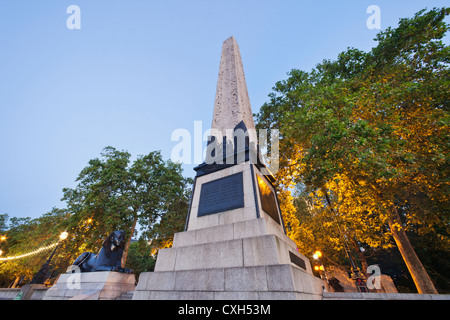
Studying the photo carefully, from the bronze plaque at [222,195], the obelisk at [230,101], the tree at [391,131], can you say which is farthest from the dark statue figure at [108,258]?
the tree at [391,131]

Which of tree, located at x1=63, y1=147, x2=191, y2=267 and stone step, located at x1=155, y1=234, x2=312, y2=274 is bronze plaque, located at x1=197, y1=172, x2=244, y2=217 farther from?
tree, located at x1=63, y1=147, x2=191, y2=267

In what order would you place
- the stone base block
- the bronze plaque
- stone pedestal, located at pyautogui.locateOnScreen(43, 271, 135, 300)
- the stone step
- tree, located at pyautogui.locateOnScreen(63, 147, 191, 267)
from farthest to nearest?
tree, located at pyautogui.locateOnScreen(63, 147, 191, 267)
stone pedestal, located at pyautogui.locateOnScreen(43, 271, 135, 300)
the bronze plaque
the stone step
the stone base block

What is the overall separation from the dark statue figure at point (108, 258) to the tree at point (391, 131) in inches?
349

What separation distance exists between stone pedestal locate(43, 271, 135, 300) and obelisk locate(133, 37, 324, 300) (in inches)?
133

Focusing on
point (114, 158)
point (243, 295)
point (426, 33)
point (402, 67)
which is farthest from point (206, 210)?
point (114, 158)

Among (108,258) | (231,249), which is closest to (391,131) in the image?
(231,249)

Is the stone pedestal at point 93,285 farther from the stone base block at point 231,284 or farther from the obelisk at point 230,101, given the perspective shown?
the obelisk at point 230,101

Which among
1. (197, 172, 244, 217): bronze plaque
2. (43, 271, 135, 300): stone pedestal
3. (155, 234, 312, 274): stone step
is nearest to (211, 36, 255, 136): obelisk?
(197, 172, 244, 217): bronze plaque

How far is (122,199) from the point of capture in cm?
1527

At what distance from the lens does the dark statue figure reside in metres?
7.75

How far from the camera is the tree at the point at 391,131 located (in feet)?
22.8

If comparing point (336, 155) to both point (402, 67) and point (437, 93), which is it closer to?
point (437, 93)
